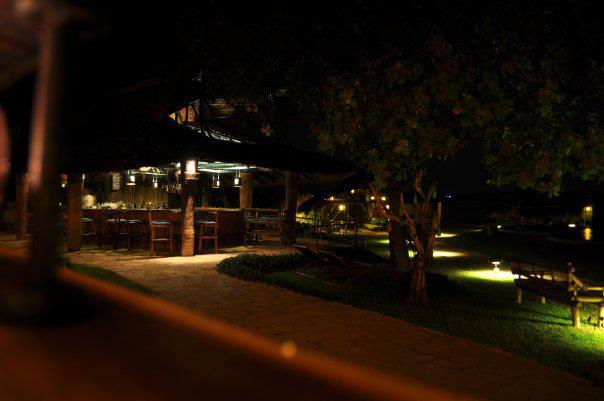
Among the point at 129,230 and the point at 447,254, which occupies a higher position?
the point at 129,230

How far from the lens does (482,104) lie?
5676 mm

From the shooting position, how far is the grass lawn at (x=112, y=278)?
7299 mm

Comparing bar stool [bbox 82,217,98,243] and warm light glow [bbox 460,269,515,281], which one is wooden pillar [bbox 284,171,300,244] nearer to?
warm light glow [bbox 460,269,515,281]

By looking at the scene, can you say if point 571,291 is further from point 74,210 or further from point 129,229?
point 74,210

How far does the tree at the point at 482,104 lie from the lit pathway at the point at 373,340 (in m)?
2.34

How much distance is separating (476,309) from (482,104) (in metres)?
3.94

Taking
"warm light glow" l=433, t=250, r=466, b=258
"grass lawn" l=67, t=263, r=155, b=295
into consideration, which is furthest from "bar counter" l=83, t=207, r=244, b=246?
"warm light glow" l=433, t=250, r=466, b=258

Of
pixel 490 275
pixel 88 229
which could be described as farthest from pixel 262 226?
pixel 490 275

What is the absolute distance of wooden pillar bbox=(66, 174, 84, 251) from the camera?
12.4 metres

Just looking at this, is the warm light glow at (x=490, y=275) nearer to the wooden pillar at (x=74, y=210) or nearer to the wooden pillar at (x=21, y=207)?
the wooden pillar at (x=74, y=210)

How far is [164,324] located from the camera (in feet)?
4.22

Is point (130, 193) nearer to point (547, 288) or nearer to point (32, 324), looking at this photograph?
point (547, 288)

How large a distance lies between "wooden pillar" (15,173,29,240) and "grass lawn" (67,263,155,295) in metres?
7.23

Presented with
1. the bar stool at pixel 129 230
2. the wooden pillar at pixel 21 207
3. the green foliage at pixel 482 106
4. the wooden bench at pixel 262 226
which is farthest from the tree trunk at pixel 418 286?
the wooden pillar at pixel 21 207
